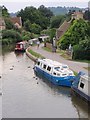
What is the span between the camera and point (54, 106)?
2731cm

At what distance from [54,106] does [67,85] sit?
550 centimetres

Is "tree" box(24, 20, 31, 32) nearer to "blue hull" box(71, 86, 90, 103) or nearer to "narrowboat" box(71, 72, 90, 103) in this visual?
"narrowboat" box(71, 72, 90, 103)

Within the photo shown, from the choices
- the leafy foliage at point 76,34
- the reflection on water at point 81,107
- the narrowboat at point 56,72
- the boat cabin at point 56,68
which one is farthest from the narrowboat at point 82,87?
the leafy foliage at point 76,34

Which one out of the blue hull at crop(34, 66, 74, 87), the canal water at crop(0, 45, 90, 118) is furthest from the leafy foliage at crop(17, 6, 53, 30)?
the blue hull at crop(34, 66, 74, 87)

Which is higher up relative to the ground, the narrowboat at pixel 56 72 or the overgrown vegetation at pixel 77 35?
the overgrown vegetation at pixel 77 35

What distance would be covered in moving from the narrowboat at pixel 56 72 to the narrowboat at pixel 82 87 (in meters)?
2.04

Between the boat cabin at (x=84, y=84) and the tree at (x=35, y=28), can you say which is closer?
the boat cabin at (x=84, y=84)

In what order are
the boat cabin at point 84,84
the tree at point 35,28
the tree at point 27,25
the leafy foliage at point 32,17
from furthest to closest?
the leafy foliage at point 32,17 → the tree at point 27,25 → the tree at point 35,28 → the boat cabin at point 84,84

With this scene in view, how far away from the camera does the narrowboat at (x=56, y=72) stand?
32.6 meters

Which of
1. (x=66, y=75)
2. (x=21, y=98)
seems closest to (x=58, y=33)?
(x=66, y=75)

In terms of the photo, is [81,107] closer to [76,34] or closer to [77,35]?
[77,35]

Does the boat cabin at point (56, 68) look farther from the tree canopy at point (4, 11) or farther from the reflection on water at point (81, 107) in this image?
the tree canopy at point (4, 11)

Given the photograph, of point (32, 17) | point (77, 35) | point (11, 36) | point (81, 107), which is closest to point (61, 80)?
point (81, 107)

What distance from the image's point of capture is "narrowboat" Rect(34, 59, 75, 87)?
32.6 metres
